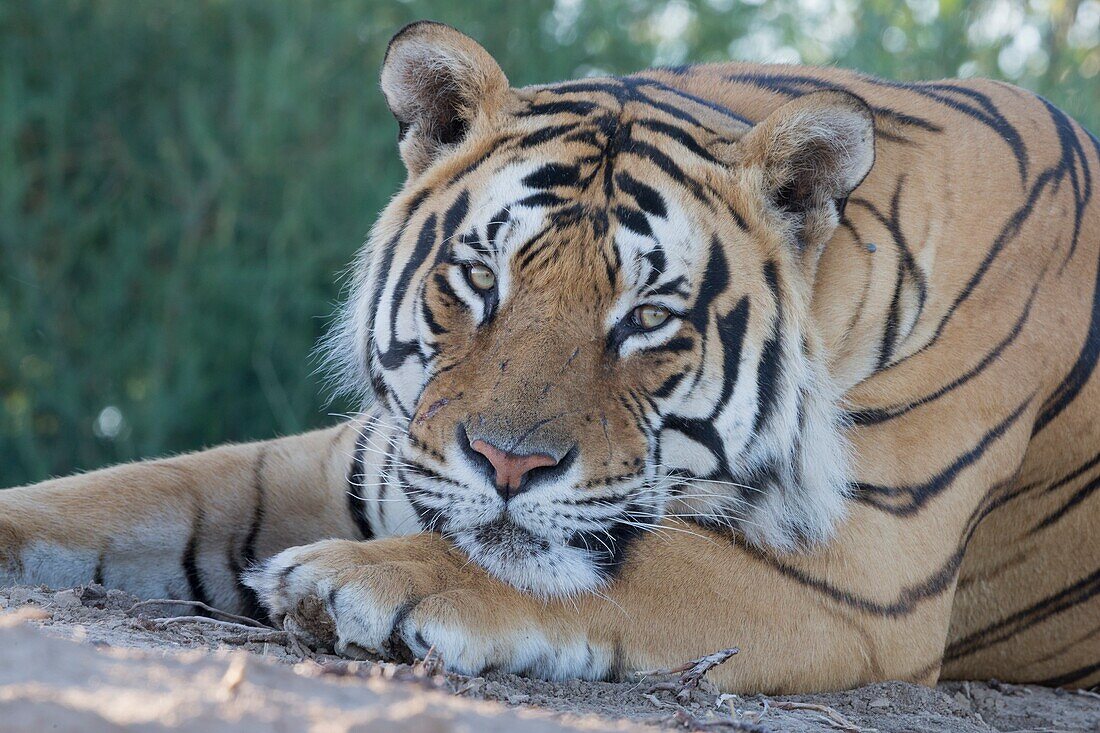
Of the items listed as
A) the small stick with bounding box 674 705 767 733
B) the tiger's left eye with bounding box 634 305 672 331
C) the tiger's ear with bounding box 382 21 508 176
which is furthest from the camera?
the tiger's ear with bounding box 382 21 508 176

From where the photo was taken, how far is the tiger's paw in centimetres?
170

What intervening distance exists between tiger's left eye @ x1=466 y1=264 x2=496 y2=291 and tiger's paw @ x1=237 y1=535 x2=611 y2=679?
0.41 metres

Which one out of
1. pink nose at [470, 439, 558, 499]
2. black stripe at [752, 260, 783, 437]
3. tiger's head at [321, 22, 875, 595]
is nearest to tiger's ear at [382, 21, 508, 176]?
tiger's head at [321, 22, 875, 595]

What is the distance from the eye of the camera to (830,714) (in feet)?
5.81

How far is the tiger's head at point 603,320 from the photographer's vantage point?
181 cm

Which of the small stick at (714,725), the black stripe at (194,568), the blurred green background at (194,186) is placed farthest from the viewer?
the blurred green background at (194,186)

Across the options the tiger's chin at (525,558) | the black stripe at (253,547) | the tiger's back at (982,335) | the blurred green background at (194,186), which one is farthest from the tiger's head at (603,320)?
the blurred green background at (194,186)

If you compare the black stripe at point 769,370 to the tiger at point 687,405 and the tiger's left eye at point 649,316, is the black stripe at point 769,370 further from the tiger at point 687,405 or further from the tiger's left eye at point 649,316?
the tiger's left eye at point 649,316

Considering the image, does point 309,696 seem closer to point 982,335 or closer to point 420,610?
point 420,610

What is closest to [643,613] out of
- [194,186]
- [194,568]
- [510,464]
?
[510,464]

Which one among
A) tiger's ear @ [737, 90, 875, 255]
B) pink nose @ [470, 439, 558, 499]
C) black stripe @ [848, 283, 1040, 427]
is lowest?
pink nose @ [470, 439, 558, 499]

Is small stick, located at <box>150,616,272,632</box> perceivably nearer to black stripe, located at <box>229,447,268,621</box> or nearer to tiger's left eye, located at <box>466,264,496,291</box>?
black stripe, located at <box>229,447,268,621</box>

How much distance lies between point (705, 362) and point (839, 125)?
17.4 inches

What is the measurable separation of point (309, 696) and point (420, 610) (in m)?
0.59
